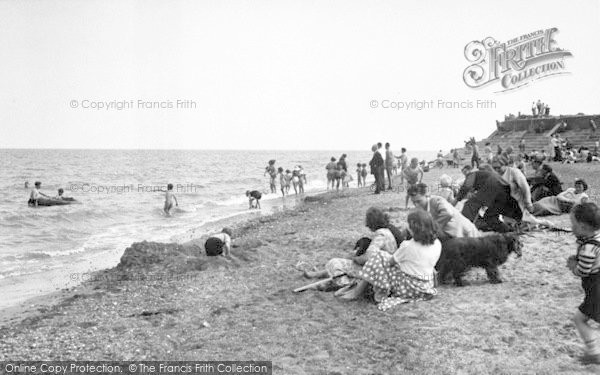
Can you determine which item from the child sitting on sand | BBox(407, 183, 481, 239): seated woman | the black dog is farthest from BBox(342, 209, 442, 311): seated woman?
the child sitting on sand

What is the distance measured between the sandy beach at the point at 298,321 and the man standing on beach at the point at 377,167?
28.7 ft

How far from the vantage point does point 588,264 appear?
3.75 m

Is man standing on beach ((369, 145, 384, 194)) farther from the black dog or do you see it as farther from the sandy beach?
the black dog

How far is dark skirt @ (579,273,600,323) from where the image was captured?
12.4 ft

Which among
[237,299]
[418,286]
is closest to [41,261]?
[237,299]

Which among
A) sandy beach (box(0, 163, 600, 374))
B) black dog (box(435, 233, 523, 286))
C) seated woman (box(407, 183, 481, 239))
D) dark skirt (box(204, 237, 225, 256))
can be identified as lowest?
sandy beach (box(0, 163, 600, 374))

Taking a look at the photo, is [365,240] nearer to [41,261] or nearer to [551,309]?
[551,309]

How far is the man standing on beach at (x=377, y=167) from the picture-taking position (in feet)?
54.7

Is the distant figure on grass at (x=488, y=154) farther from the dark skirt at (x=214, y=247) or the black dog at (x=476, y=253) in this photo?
the black dog at (x=476, y=253)

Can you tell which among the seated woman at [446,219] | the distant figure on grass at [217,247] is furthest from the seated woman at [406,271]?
the distant figure on grass at [217,247]

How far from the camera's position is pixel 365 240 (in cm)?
636

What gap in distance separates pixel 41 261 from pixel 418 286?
9.41 meters

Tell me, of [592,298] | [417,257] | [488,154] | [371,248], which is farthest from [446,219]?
[488,154]

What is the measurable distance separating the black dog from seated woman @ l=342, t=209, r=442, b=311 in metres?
0.48
